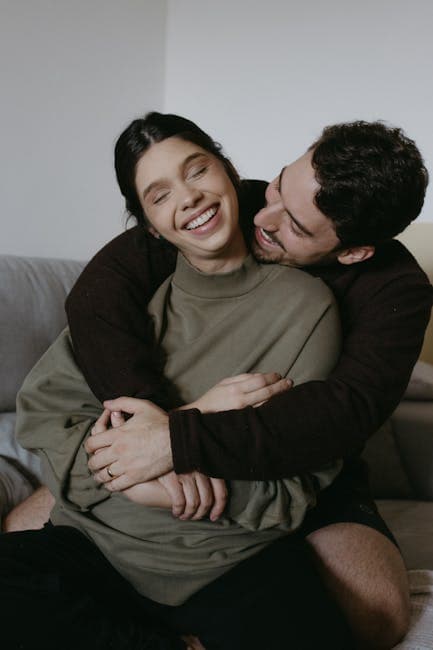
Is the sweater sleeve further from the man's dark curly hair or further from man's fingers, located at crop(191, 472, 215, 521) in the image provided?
the man's dark curly hair

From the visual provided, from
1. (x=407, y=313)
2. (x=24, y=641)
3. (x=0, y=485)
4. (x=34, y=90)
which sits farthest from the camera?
(x=34, y=90)

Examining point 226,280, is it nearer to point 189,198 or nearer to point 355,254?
point 189,198

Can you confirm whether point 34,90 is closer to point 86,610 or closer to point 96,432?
point 96,432

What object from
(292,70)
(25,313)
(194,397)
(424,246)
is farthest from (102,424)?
(292,70)

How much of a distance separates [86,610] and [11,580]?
0.13 meters

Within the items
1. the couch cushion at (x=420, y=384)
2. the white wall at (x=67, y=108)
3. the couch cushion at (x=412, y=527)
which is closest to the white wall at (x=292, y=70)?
the white wall at (x=67, y=108)

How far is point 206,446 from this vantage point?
1018 mm

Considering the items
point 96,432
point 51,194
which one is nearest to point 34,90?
point 51,194

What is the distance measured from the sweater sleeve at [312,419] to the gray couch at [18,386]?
66cm

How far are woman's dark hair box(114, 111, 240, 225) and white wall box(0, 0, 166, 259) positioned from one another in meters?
1.13

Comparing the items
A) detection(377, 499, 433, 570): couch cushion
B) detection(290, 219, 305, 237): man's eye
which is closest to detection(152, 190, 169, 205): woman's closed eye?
detection(290, 219, 305, 237): man's eye

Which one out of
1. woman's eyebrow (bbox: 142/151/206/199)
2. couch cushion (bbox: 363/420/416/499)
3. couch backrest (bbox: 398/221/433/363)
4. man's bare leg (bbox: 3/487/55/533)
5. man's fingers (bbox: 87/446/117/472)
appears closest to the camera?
man's fingers (bbox: 87/446/117/472)

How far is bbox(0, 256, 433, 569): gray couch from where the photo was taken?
1.68 metres

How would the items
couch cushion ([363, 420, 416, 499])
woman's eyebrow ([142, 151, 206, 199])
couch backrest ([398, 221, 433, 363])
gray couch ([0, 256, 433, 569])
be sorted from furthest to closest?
couch backrest ([398, 221, 433, 363]) → couch cushion ([363, 420, 416, 499]) → gray couch ([0, 256, 433, 569]) → woman's eyebrow ([142, 151, 206, 199])
